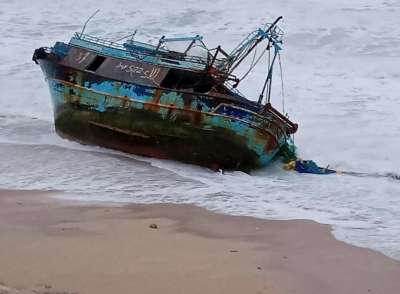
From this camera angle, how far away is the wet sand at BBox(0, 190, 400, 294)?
5602 millimetres

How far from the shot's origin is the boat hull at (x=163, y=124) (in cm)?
1159

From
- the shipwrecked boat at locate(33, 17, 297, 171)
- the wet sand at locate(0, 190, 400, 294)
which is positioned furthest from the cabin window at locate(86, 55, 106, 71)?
the wet sand at locate(0, 190, 400, 294)

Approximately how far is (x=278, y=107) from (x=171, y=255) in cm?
1006

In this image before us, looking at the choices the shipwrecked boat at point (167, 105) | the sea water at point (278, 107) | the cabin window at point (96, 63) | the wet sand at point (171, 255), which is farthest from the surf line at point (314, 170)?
the cabin window at point (96, 63)

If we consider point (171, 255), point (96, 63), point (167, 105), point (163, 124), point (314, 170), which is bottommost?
point (171, 255)

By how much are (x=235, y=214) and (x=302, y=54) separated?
459 inches

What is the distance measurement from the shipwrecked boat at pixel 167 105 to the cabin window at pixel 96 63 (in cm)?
2

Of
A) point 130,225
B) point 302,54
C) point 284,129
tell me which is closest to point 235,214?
point 130,225

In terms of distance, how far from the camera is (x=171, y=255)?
653cm

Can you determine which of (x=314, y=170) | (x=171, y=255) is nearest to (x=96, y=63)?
(x=314, y=170)

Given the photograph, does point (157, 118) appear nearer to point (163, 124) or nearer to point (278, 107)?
point (163, 124)

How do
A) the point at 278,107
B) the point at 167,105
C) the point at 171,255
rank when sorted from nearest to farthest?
the point at 171,255 < the point at 167,105 < the point at 278,107

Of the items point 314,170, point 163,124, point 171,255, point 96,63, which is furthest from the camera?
point 96,63

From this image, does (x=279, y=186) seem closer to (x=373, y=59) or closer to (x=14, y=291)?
(x=14, y=291)
